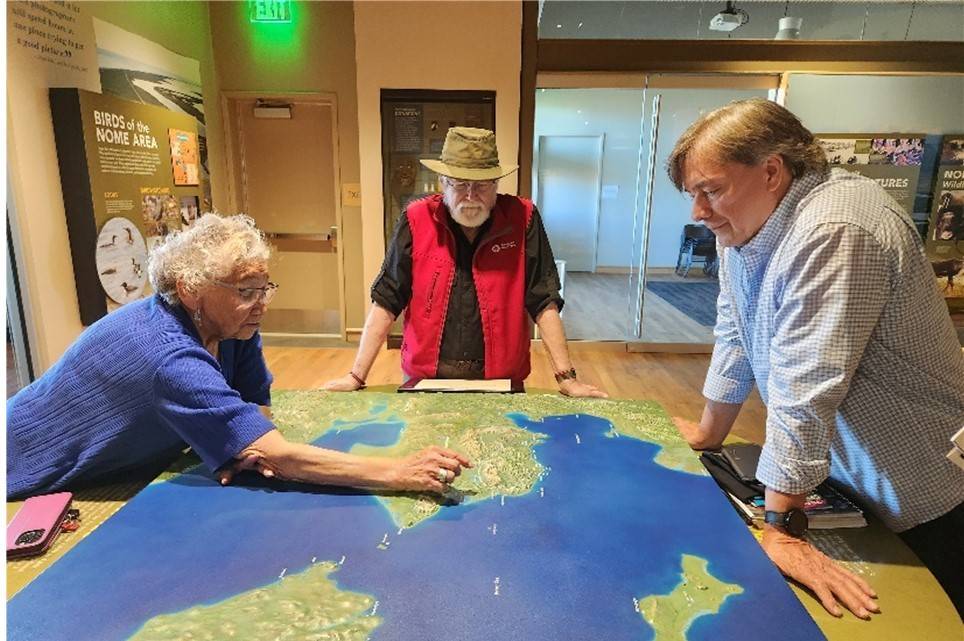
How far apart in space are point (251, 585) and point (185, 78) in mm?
4479

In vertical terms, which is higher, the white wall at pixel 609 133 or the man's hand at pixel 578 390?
the white wall at pixel 609 133

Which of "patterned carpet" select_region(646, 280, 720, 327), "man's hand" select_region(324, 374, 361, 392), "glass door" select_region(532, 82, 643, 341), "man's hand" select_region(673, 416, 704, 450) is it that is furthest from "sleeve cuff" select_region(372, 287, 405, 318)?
"patterned carpet" select_region(646, 280, 720, 327)

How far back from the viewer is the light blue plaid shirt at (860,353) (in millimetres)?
985

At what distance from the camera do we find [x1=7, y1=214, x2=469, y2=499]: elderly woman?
118cm

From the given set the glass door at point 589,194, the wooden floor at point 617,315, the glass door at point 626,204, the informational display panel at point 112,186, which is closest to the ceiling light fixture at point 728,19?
the glass door at point 626,204

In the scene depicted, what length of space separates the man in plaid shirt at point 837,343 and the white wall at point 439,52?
138 inches

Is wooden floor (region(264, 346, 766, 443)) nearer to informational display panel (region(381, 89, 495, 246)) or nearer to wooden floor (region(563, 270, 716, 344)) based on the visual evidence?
wooden floor (region(563, 270, 716, 344))

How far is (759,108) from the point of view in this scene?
108 centimetres

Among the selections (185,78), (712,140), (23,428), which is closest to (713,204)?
(712,140)

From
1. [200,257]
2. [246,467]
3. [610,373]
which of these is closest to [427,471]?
[246,467]

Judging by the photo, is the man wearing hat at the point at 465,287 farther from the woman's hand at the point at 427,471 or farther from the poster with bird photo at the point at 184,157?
the poster with bird photo at the point at 184,157

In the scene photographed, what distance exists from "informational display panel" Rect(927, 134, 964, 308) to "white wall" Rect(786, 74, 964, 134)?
20 cm

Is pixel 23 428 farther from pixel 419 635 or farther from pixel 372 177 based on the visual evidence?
pixel 372 177

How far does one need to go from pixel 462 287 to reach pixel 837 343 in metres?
1.21
